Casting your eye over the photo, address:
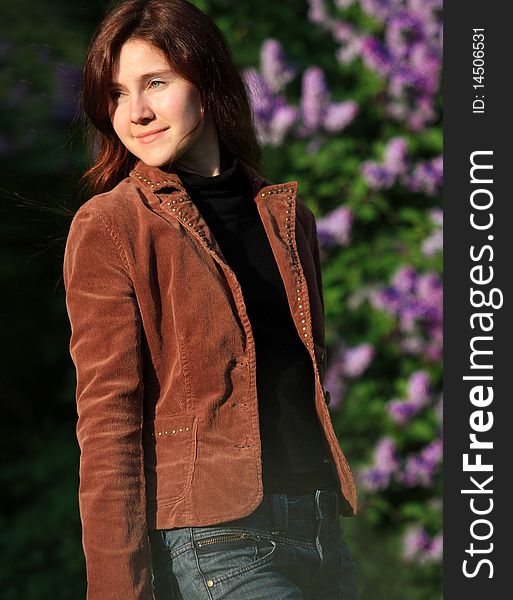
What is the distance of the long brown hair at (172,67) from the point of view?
1821mm

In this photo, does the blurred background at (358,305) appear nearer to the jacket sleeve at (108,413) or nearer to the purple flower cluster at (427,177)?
the purple flower cluster at (427,177)

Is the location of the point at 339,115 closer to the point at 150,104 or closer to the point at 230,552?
the point at 150,104

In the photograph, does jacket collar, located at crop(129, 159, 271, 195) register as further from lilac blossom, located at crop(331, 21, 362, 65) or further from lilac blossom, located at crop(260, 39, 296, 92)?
lilac blossom, located at crop(331, 21, 362, 65)

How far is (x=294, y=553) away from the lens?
167cm

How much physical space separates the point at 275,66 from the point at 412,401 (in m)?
1.18

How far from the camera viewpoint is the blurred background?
378 centimetres

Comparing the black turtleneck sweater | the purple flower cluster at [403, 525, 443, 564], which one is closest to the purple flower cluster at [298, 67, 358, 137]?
the purple flower cluster at [403, 525, 443, 564]

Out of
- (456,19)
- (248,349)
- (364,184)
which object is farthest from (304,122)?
(248,349)

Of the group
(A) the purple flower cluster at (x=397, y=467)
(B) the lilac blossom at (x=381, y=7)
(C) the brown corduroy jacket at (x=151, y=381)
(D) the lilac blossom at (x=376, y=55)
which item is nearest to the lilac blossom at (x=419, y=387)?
(A) the purple flower cluster at (x=397, y=467)

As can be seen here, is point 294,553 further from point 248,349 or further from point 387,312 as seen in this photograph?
point 387,312

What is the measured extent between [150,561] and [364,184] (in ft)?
7.90

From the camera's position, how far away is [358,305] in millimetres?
3865

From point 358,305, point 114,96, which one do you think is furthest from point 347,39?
point 114,96

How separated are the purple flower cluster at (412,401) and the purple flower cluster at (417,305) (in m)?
0.10
